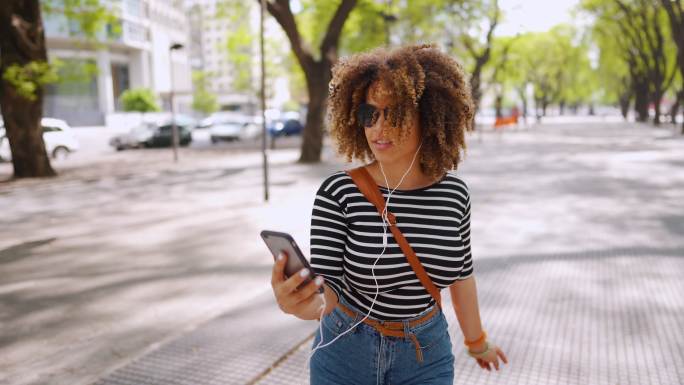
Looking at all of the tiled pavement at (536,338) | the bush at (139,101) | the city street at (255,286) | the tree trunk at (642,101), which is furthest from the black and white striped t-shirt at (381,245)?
the bush at (139,101)

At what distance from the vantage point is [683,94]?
3912 cm

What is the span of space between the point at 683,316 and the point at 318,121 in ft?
48.5

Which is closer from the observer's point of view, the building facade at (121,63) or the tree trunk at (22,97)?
the tree trunk at (22,97)

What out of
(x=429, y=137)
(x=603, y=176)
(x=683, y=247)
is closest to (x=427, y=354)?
(x=429, y=137)

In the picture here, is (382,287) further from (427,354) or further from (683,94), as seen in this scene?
(683,94)

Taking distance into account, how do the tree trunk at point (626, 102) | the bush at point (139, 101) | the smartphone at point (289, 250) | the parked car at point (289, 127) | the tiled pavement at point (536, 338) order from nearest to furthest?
the smartphone at point (289, 250)
the tiled pavement at point (536, 338)
the parked car at point (289, 127)
the bush at point (139, 101)
the tree trunk at point (626, 102)

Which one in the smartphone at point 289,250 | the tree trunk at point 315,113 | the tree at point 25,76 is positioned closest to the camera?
the smartphone at point 289,250

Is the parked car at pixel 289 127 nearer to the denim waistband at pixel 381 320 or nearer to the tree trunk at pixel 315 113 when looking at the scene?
the tree trunk at pixel 315 113

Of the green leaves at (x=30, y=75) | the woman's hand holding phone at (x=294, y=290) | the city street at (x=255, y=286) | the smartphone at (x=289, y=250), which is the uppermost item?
the green leaves at (x=30, y=75)

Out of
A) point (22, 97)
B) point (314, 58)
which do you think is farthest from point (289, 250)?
point (314, 58)

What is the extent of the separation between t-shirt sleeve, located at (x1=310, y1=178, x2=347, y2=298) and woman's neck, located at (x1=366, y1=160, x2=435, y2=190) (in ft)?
0.58

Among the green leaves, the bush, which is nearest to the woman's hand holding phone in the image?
the green leaves

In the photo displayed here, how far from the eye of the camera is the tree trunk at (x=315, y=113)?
17.9m

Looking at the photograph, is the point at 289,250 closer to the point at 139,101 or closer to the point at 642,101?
the point at 642,101
